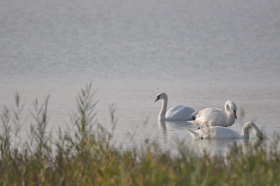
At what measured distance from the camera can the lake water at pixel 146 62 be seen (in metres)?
15.1

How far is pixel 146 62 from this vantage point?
2617 cm

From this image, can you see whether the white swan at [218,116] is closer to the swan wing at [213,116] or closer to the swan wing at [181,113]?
the swan wing at [213,116]

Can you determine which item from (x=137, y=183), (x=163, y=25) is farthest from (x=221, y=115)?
(x=163, y=25)

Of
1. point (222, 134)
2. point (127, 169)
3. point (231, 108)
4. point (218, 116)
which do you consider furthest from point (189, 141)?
point (127, 169)

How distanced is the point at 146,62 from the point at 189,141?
46.9ft

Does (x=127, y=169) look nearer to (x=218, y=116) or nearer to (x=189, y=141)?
(x=189, y=141)

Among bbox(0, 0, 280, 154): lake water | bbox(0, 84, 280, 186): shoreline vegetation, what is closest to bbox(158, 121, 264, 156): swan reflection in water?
bbox(0, 0, 280, 154): lake water

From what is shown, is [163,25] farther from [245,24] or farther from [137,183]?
[137,183]

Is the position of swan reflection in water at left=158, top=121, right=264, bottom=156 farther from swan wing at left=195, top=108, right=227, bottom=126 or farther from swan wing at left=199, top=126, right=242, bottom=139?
swan wing at left=195, top=108, right=227, bottom=126

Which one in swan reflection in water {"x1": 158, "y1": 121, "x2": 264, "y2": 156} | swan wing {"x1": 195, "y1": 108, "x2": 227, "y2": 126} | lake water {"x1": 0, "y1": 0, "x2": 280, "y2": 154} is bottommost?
swan reflection in water {"x1": 158, "y1": 121, "x2": 264, "y2": 156}

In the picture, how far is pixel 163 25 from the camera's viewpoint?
A: 43.8 metres

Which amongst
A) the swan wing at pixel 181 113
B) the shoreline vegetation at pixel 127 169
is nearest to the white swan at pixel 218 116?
the swan wing at pixel 181 113

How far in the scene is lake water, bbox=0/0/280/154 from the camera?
1509 centimetres

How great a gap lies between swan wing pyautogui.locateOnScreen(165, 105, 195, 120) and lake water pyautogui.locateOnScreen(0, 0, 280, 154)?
16 centimetres
